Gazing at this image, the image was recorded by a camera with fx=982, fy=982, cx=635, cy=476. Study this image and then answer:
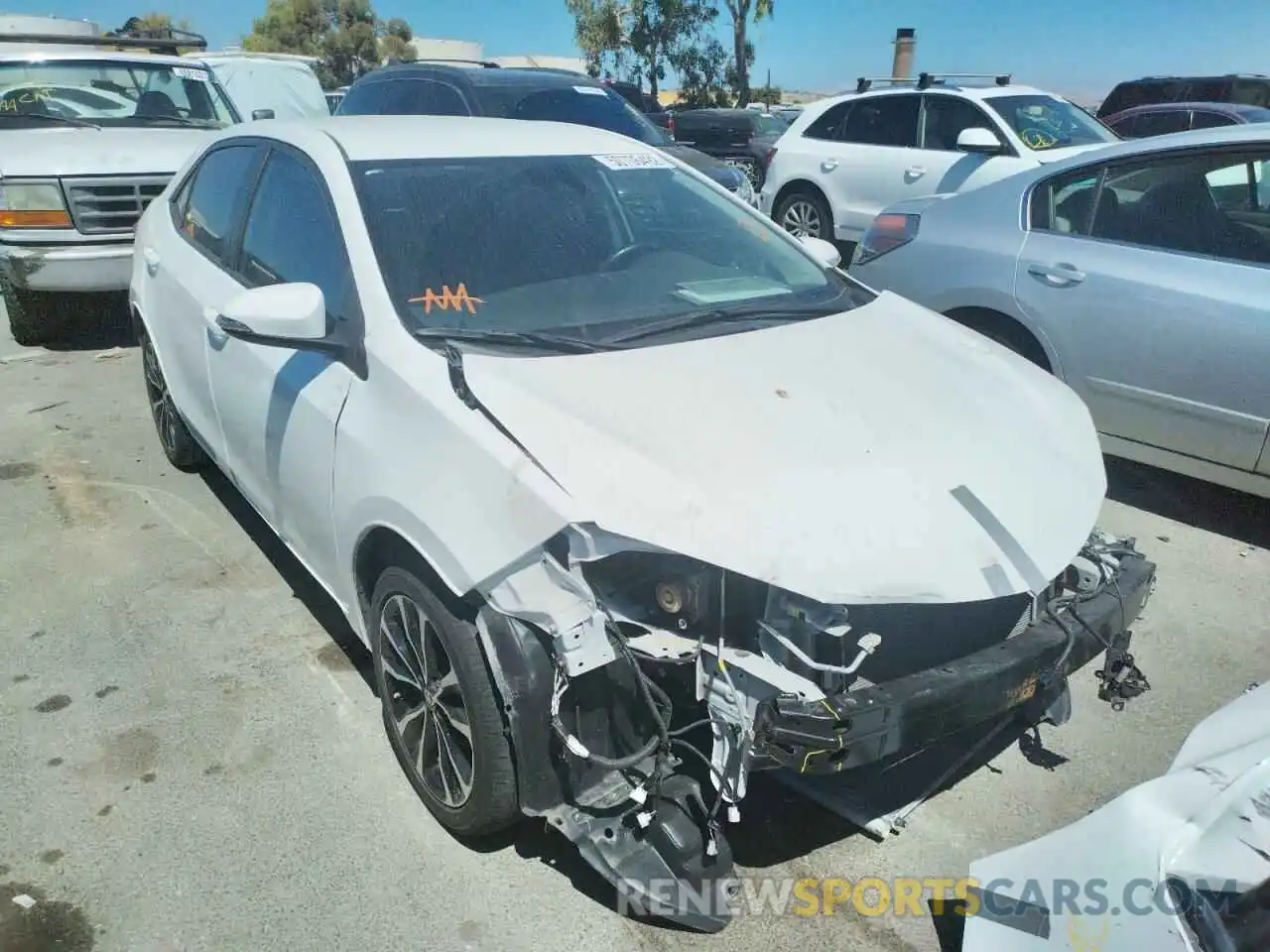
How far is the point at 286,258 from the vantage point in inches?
124

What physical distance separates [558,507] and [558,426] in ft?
0.87

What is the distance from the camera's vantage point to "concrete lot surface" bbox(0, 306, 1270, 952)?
2336 millimetres

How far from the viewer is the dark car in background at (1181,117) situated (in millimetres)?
11180

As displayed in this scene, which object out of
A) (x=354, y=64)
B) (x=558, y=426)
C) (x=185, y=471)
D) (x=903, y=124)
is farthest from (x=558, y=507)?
(x=354, y=64)

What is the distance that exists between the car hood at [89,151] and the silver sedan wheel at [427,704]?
5.13m

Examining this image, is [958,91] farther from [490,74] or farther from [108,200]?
[108,200]

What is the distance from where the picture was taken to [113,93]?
297 inches

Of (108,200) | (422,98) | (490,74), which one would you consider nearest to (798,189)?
(490,74)

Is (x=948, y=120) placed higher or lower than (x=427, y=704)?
higher

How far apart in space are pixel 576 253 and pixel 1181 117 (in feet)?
37.2

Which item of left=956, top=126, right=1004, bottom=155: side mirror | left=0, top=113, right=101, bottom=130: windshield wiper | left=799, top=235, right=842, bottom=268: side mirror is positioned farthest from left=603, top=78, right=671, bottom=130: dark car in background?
left=799, top=235, right=842, bottom=268: side mirror

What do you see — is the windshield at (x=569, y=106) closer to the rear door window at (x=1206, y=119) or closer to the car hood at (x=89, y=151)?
the car hood at (x=89, y=151)

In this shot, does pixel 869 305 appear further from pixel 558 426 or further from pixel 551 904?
pixel 551 904

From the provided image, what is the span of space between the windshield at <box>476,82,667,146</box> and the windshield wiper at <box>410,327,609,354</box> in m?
5.81
